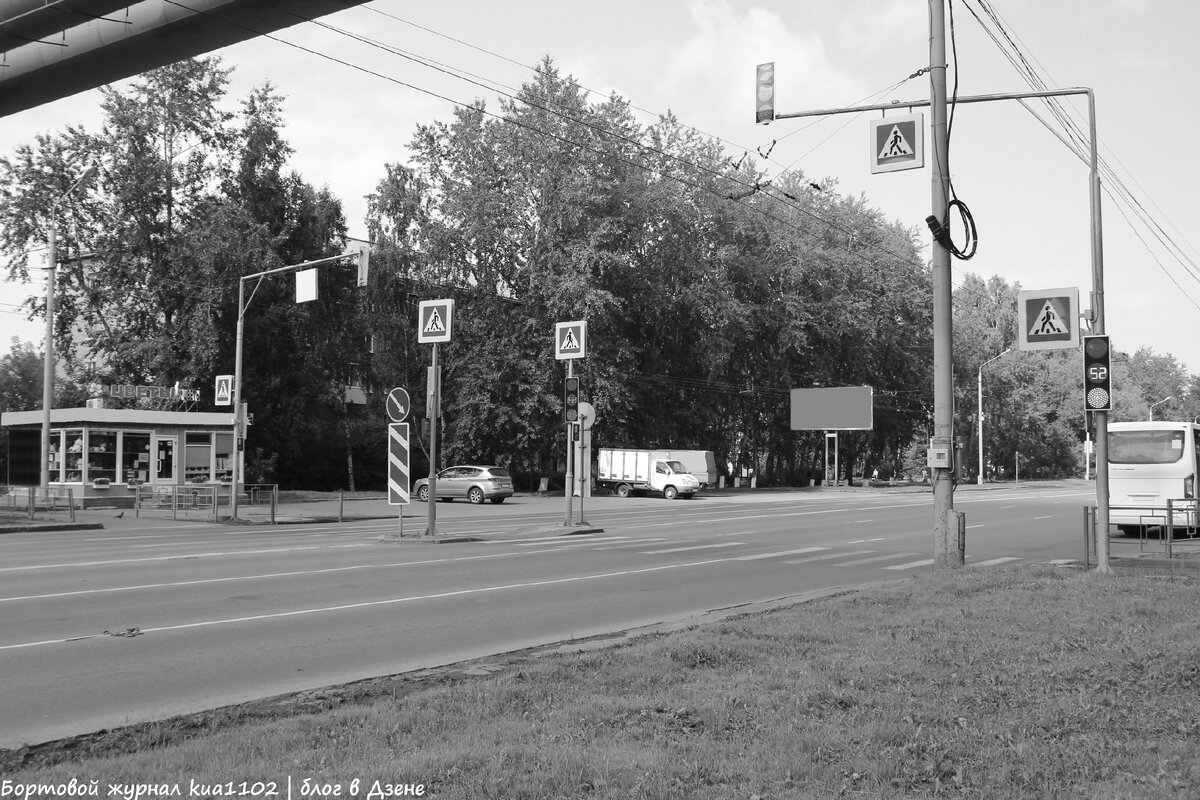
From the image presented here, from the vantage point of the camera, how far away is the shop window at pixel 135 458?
38.7 metres

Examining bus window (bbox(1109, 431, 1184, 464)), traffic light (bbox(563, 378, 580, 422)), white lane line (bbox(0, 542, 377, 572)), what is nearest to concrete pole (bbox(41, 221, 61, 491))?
white lane line (bbox(0, 542, 377, 572))

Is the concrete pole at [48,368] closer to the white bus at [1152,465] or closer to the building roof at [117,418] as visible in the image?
the building roof at [117,418]

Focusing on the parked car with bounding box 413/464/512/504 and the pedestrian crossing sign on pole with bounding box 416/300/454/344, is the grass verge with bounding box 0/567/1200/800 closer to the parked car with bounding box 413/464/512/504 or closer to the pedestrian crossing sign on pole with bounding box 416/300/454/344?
the pedestrian crossing sign on pole with bounding box 416/300/454/344

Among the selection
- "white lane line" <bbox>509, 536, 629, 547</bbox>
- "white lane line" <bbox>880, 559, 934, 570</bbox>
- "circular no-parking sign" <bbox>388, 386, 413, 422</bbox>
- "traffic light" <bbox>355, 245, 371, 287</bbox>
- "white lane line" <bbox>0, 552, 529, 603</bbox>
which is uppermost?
"traffic light" <bbox>355, 245, 371, 287</bbox>

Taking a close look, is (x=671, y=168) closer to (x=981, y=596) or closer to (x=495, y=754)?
(x=981, y=596)

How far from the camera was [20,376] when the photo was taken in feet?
206

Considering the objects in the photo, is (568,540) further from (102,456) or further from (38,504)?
(102,456)

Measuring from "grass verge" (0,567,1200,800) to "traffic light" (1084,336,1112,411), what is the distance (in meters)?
6.96

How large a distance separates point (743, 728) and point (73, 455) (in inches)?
1498

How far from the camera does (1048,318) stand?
49.3ft

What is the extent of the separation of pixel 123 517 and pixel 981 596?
29.5 metres

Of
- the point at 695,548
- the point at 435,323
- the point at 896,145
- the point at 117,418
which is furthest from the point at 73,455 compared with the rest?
the point at 896,145

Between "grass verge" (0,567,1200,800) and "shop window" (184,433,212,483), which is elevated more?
"shop window" (184,433,212,483)

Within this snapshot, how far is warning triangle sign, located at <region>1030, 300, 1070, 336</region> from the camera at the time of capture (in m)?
14.9
